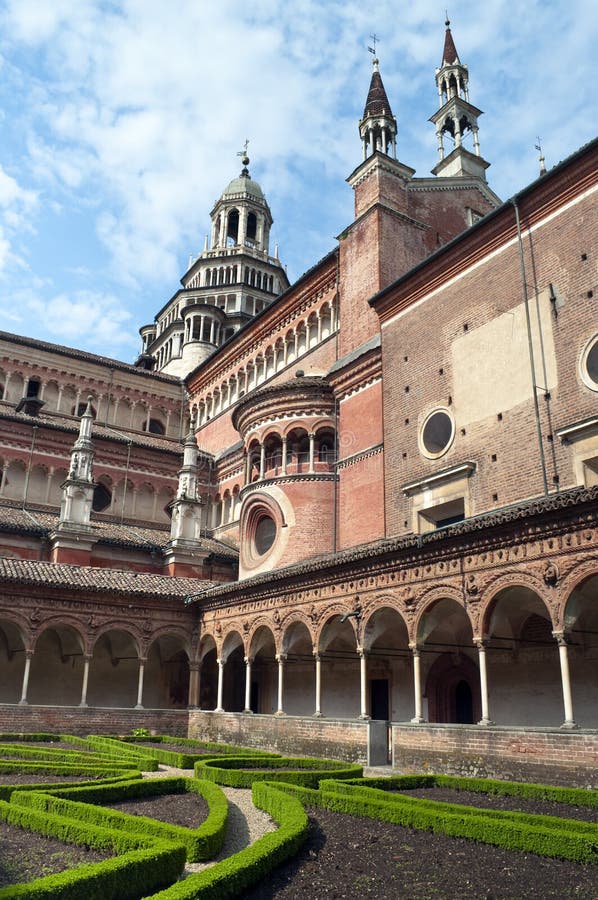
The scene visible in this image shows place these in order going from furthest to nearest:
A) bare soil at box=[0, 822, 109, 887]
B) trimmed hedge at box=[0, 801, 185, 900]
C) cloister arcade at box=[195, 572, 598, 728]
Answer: cloister arcade at box=[195, 572, 598, 728]
bare soil at box=[0, 822, 109, 887]
trimmed hedge at box=[0, 801, 185, 900]

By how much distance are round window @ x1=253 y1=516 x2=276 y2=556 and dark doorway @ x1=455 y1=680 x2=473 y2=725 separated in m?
11.2

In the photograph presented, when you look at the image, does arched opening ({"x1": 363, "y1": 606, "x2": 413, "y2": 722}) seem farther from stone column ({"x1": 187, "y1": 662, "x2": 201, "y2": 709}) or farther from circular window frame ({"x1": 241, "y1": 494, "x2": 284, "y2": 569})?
circular window frame ({"x1": 241, "y1": 494, "x2": 284, "y2": 569})

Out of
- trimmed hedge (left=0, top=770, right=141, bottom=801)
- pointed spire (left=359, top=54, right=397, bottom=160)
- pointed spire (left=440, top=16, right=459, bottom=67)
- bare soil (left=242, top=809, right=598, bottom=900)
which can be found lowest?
bare soil (left=242, top=809, right=598, bottom=900)

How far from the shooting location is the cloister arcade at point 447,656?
16391 mm

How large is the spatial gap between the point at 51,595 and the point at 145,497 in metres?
15.2

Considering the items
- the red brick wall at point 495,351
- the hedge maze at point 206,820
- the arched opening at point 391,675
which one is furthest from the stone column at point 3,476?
the hedge maze at point 206,820

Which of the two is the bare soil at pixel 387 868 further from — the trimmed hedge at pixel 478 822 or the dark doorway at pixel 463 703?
the dark doorway at pixel 463 703

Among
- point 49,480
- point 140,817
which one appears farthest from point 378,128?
point 140,817

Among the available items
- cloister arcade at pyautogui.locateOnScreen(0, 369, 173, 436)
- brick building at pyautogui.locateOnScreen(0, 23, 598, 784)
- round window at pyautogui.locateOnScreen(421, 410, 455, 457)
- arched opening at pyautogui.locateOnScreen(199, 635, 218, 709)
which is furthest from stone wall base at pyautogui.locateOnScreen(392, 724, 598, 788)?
cloister arcade at pyautogui.locateOnScreen(0, 369, 173, 436)

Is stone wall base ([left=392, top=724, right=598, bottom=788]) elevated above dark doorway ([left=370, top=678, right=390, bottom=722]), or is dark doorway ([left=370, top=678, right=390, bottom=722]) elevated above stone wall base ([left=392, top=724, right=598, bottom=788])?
dark doorway ([left=370, top=678, right=390, bottom=722])

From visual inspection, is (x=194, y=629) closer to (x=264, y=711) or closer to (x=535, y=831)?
(x=264, y=711)

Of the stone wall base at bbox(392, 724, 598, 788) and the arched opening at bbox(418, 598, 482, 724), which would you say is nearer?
the stone wall base at bbox(392, 724, 598, 788)

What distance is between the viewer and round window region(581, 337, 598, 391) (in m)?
19.1

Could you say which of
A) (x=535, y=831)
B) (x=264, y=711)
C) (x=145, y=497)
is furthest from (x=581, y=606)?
(x=145, y=497)
